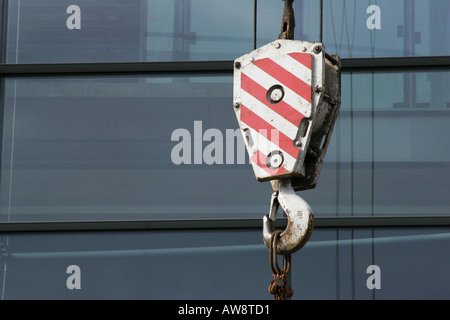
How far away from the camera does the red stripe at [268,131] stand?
142 inches

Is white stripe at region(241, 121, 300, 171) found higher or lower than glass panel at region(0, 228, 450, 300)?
higher

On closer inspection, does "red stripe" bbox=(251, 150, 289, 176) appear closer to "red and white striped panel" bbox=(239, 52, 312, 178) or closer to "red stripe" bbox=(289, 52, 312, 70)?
"red and white striped panel" bbox=(239, 52, 312, 178)

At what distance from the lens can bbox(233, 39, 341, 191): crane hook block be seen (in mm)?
3607

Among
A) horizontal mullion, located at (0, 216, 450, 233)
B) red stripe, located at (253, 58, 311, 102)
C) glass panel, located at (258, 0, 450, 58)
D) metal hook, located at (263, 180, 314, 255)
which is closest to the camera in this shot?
metal hook, located at (263, 180, 314, 255)

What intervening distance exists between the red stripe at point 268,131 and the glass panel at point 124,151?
2561 millimetres

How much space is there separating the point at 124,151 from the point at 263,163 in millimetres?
2859

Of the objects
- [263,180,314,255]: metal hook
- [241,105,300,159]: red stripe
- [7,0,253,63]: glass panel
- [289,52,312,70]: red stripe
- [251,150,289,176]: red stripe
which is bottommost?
[263,180,314,255]: metal hook

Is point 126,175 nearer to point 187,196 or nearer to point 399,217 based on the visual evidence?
point 187,196

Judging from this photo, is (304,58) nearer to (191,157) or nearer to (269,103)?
(269,103)

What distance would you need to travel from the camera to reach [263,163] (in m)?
3.63

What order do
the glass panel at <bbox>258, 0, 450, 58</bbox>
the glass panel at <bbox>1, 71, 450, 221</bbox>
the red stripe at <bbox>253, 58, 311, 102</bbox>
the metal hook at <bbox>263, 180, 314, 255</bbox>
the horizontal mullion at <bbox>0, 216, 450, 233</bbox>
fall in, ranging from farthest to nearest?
the glass panel at <bbox>258, 0, 450, 58</bbox>, the glass panel at <bbox>1, 71, 450, 221</bbox>, the horizontal mullion at <bbox>0, 216, 450, 233</bbox>, the red stripe at <bbox>253, 58, 311, 102</bbox>, the metal hook at <bbox>263, 180, 314, 255</bbox>

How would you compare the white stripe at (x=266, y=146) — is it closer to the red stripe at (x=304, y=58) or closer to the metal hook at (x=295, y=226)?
the metal hook at (x=295, y=226)

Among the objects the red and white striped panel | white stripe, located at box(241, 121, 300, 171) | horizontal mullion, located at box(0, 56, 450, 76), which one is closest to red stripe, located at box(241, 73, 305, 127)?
the red and white striped panel

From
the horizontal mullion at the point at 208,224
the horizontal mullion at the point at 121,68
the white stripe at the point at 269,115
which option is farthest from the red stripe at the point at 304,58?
the horizontal mullion at the point at 121,68
